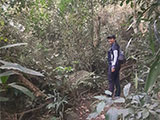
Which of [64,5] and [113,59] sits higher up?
[64,5]

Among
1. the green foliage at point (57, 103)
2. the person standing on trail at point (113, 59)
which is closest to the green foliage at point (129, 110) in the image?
the green foliage at point (57, 103)

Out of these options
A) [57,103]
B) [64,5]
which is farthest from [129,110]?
[64,5]

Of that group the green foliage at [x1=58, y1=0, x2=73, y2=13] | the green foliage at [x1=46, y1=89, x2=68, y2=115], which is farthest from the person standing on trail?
the green foliage at [x1=58, y1=0, x2=73, y2=13]

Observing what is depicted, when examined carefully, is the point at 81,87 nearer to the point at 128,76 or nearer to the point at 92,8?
the point at 128,76

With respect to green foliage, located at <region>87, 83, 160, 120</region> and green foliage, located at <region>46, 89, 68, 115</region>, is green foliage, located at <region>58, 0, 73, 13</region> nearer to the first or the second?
green foliage, located at <region>46, 89, 68, 115</region>

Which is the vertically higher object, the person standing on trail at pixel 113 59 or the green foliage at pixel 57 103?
the person standing on trail at pixel 113 59

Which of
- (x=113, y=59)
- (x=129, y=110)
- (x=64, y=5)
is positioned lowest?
(x=129, y=110)

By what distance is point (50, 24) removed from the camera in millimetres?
5715

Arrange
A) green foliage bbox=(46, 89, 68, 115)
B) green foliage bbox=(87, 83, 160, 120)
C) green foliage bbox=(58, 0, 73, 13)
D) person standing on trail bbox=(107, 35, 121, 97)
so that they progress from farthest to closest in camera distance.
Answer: green foliage bbox=(58, 0, 73, 13) < person standing on trail bbox=(107, 35, 121, 97) < green foliage bbox=(46, 89, 68, 115) < green foliage bbox=(87, 83, 160, 120)

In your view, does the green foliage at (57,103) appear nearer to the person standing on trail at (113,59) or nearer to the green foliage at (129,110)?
the person standing on trail at (113,59)

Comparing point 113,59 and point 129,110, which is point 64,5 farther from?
point 129,110


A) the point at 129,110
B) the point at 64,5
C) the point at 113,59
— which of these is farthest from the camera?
the point at 64,5

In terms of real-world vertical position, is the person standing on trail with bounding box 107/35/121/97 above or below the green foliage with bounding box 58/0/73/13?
below

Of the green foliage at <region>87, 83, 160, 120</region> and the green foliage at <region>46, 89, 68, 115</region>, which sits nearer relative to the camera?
the green foliage at <region>87, 83, 160, 120</region>
